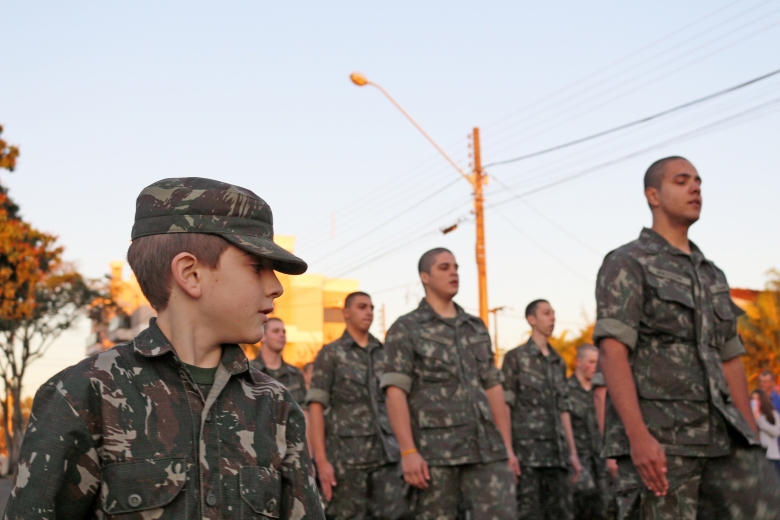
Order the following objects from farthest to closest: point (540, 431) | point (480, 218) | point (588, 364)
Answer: point (480, 218) < point (588, 364) < point (540, 431)

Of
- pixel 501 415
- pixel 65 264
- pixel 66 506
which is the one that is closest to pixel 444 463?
pixel 501 415

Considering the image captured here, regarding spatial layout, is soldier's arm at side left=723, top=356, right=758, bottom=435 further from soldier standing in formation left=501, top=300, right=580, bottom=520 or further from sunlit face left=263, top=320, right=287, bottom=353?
sunlit face left=263, top=320, right=287, bottom=353

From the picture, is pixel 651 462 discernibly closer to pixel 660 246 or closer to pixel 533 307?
pixel 660 246

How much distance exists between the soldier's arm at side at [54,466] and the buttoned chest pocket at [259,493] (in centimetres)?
36

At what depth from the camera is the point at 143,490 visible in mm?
2297

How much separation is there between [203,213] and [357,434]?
22.4ft

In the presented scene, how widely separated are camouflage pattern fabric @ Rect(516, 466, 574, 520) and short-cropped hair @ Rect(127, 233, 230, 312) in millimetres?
8139

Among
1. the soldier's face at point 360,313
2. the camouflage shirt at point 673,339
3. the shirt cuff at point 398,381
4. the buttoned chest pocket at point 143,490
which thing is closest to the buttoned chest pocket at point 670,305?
the camouflage shirt at point 673,339

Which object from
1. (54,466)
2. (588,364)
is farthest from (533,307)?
(54,466)

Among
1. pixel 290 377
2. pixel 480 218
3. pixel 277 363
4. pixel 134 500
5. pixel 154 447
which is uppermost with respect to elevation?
pixel 480 218

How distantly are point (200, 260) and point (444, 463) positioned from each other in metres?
4.69

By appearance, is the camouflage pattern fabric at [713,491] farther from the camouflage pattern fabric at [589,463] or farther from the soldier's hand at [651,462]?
the camouflage pattern fabric at [589,463]

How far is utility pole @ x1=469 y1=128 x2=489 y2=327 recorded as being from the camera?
1972cm

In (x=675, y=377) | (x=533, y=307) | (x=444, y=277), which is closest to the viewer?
(x=675, y=377)
